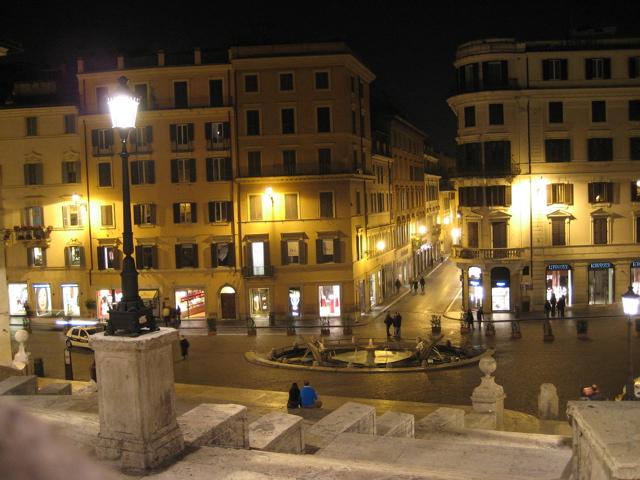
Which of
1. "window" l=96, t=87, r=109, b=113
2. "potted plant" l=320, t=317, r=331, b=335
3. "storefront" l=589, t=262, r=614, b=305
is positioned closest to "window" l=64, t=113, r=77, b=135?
"window" l=96, t=87, r=109, b=113

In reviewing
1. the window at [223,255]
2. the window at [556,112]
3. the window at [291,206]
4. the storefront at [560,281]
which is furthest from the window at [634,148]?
the window at [223,255]

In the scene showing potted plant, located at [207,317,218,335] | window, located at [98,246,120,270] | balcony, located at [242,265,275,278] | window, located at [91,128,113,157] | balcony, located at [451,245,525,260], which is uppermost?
window, located at [91,128,113,157]

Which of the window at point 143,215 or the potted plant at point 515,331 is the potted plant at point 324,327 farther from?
the window at point 143,215

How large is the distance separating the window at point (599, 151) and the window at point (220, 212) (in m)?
22.5

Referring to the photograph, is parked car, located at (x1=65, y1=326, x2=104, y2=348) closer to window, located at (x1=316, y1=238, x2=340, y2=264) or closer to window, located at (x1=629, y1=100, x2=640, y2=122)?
window, located at (x1=316, y1=238, x2=340, y2=264)

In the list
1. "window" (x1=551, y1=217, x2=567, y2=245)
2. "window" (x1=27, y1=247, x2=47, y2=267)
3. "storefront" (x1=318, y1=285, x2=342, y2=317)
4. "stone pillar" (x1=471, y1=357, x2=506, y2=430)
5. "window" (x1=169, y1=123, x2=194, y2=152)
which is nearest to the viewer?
"stone pillar" (x1=471, y1=357, x2=506, y2=430)

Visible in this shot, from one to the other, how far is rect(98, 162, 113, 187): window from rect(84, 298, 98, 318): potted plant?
7310 mm

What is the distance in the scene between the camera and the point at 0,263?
22594mm

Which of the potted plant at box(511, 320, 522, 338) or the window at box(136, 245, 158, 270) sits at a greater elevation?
the window at box(136, 245, 158, 270)

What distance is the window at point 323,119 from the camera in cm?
4159

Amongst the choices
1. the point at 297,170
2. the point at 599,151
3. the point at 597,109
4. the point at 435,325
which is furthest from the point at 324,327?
the point at 597,109

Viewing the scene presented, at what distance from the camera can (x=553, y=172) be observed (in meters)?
42.3

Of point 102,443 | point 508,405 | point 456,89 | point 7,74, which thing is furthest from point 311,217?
point 102,443

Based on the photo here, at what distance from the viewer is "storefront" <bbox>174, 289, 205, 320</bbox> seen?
42.2 m
